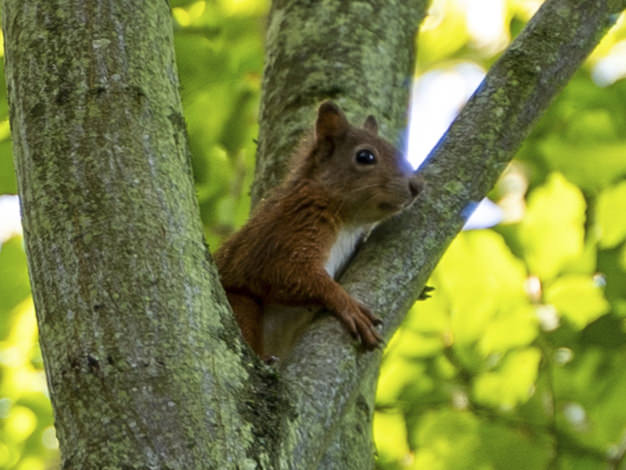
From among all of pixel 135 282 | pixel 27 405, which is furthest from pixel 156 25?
pixel 27 405

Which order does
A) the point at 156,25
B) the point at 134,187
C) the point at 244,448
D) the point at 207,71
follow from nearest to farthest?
the point at 244,448 → the point at 134,187 → the point at 156,25 → the point at 207,71

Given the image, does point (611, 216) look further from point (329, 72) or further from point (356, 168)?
point (329, 72)

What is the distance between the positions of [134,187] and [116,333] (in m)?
0.33

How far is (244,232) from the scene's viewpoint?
3568mm

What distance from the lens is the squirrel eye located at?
12.3ft

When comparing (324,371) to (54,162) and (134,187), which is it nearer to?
(134,187)

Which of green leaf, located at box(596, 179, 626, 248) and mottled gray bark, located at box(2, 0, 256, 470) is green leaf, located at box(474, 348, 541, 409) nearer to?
green leaf, located at box(596, 179, 626, 248)

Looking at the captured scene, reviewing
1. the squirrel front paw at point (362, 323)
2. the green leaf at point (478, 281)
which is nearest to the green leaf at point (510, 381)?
the green leaf at point (478, 281)

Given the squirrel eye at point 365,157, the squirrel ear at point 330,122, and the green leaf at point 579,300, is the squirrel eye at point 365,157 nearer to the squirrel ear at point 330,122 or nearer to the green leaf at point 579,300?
the squirrel ear at point 330,122

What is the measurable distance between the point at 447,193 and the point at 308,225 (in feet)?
3.59

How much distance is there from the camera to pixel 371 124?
3.60 metres

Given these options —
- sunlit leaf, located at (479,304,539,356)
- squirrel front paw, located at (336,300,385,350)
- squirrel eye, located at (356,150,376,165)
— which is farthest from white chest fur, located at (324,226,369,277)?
squirrel front paw, located at (336,300,385,350)

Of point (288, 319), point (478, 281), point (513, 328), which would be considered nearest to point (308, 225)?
point (288, 319)

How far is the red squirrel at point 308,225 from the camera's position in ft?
11.0
